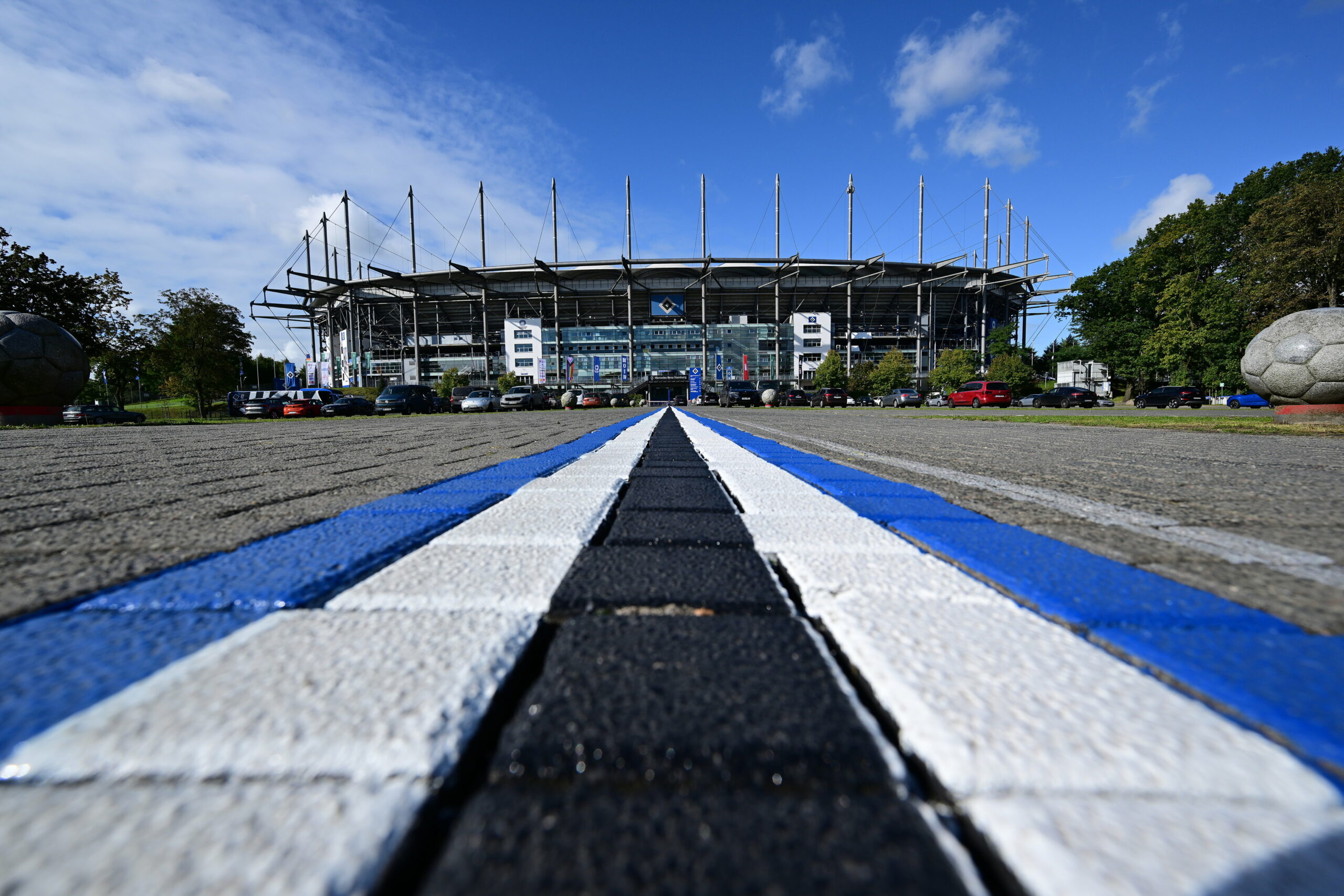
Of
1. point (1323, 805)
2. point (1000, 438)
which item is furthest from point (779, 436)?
point (1323, 805)

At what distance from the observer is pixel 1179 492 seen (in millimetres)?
2402

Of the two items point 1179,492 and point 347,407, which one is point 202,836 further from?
point 347,407

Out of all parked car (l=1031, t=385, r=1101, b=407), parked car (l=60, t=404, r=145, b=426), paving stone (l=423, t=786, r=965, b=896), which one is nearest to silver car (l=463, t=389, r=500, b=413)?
parked car (l=60, t=404, r=145, b=426)

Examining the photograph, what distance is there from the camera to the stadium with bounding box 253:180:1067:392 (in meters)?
62.3

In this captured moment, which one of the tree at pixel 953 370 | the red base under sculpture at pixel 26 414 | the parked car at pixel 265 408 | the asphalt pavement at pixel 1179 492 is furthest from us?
the tree at pixel 953 370

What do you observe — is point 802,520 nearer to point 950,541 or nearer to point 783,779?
point 950,541

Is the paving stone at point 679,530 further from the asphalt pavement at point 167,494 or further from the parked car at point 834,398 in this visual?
the parked car at point 834,398

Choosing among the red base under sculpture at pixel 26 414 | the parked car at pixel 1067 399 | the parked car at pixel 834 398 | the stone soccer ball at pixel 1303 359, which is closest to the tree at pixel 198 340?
the red base under sculpture at pixel 26 414

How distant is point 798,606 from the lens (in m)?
1.05

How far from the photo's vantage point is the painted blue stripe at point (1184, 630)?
0.68 metres

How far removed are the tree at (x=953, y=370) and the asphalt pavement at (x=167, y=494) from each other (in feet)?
188

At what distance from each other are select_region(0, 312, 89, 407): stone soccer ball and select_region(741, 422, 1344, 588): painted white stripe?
17.3 meters

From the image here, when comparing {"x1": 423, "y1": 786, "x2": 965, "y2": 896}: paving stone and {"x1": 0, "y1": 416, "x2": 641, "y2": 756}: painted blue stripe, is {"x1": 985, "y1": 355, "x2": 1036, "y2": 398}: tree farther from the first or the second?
{"x1": 423, "y1": 786, "x2": 965, "y2": 896}: paving stone

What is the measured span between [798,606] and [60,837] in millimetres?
965
